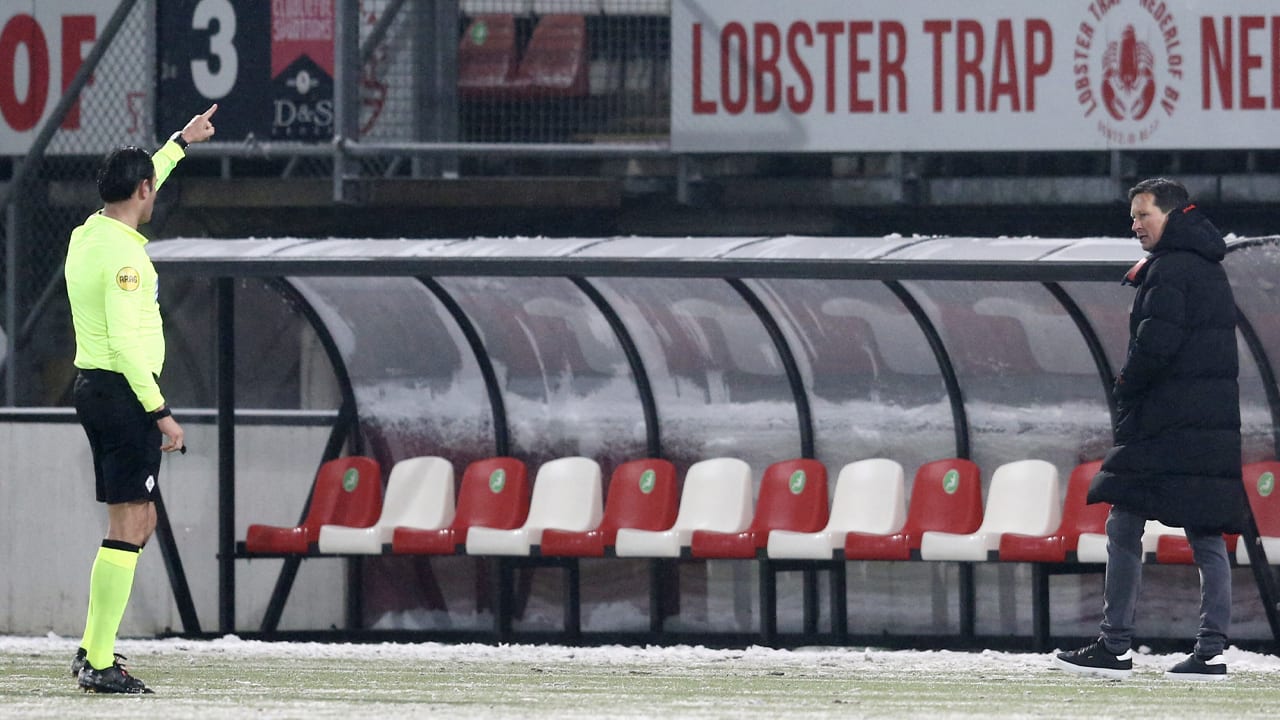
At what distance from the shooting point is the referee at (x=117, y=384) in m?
7.37

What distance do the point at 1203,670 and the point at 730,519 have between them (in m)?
3.40

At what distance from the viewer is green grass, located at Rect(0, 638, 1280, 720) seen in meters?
6.93

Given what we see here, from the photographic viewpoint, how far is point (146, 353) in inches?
292

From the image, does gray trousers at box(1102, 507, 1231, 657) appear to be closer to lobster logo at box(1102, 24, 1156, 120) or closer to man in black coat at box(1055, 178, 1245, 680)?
man in black coat at box(1055, 178, 1245, 680)

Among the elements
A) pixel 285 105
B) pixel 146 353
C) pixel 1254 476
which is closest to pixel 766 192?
pixel 285 105

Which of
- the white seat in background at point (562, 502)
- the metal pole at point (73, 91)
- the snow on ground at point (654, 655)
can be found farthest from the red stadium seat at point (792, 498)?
the metal pole at point (73, 91)

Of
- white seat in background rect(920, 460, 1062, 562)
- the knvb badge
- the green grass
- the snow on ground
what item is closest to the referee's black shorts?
the green grass

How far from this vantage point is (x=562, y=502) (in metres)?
11.1

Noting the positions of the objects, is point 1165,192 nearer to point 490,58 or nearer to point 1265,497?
point 1265,497

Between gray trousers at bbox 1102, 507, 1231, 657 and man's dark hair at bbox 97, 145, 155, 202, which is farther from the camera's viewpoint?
gray trousers at bbox 1102, 507, 1231, 657

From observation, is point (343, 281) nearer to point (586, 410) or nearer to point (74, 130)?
point (586, 410)

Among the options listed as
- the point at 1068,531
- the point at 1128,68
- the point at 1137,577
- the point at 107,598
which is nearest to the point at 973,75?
the point at 1128,68

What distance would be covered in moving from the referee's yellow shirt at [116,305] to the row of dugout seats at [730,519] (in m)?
3.56

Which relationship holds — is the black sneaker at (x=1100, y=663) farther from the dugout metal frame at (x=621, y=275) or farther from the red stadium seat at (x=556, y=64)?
the red stadium seat at (x=556, y=64)
